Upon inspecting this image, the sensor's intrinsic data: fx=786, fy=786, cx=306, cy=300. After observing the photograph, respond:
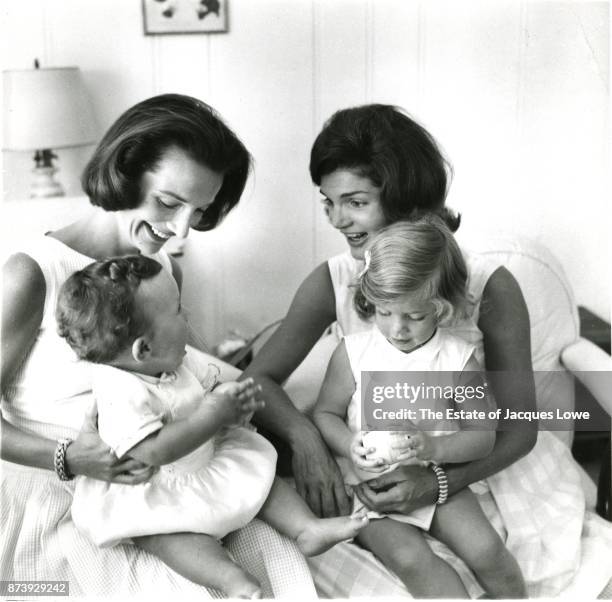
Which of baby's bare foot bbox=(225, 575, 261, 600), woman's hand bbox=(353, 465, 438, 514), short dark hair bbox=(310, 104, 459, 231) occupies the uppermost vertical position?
short dark hair bbox=(310, 104, 459, 231)

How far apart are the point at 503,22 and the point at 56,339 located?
5.90ft

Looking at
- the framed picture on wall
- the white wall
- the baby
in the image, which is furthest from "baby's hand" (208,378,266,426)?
the framed picture on wall

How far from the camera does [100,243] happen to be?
5.27ft

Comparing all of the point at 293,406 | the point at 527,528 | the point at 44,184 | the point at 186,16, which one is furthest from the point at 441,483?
the point at 44,184

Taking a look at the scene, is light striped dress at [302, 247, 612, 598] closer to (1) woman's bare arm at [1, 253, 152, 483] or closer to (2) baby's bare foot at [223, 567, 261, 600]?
(2) baby's bare foot at [223, 567, 261, 600]

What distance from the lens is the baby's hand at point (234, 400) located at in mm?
1341

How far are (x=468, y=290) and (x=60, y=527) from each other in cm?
94

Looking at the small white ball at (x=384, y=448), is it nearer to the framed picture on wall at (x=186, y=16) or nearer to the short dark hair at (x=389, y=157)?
the short dark hair at (x=389, y=157)

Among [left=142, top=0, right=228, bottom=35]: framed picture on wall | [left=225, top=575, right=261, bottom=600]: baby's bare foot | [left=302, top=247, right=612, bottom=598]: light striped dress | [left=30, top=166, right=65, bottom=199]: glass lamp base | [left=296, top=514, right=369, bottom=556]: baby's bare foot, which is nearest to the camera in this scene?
[left=225, top=575, right=261, bottom=600]: baby's bare foot

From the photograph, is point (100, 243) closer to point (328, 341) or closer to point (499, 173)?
point (328, 341)

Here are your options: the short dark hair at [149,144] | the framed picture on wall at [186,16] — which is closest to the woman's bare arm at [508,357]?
the short dark hair at [149,144]

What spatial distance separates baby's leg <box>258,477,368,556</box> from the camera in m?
1.40

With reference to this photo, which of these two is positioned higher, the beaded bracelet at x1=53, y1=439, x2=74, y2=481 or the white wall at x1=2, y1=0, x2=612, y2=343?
the white wall at x1=2, y1=0, x2=612, y2=343

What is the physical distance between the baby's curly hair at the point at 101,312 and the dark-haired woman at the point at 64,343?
15 centimetres
